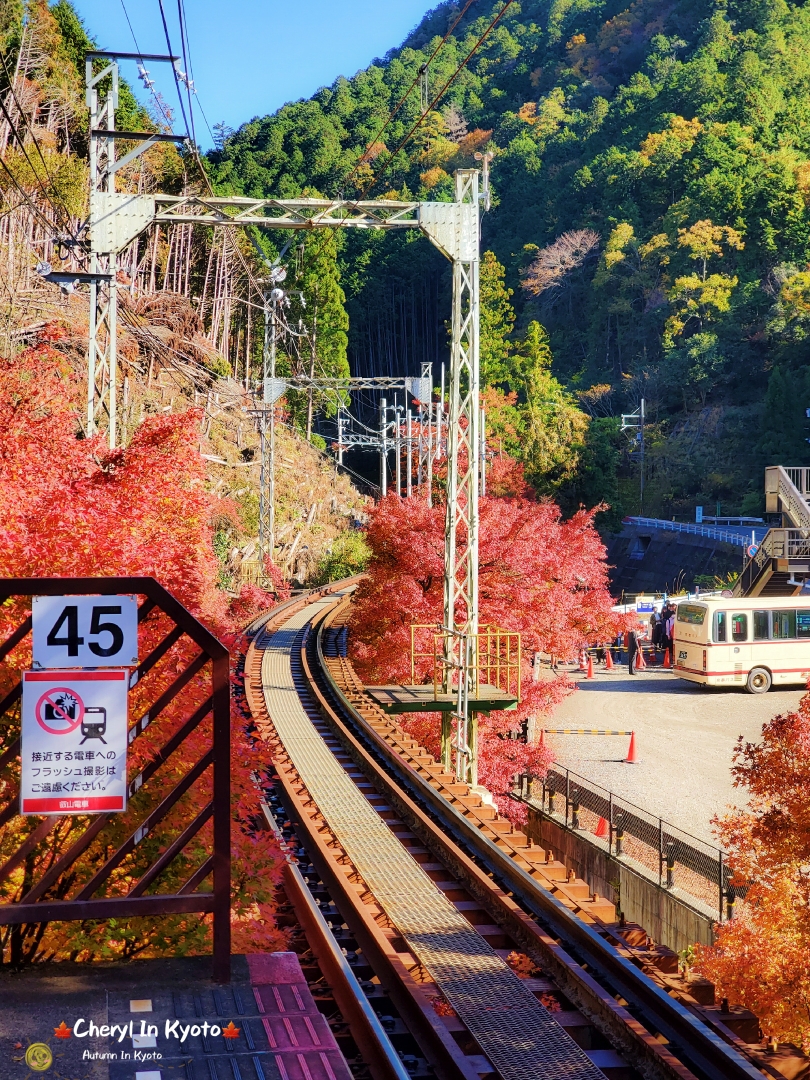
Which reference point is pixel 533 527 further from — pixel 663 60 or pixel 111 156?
pixel 663 60

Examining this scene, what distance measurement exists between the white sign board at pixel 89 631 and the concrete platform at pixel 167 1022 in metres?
1.60

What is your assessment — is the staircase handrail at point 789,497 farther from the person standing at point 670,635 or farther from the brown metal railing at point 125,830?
the brown metal railing at point 125,830

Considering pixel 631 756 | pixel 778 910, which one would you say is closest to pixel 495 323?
pixel 631 756

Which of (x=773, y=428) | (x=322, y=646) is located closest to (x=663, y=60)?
(x=773, y=428)

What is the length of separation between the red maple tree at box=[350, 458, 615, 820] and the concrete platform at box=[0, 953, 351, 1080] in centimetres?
1290

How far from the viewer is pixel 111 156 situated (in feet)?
47.2

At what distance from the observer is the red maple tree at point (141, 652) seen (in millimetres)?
6680

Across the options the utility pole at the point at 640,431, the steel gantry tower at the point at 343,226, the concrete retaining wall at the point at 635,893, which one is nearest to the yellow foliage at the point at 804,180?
the utility pole at the point at 640,431

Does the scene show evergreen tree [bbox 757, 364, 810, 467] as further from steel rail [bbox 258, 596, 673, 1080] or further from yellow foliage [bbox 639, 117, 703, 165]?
steel rail [bbox 258, 596, 673, 1080]

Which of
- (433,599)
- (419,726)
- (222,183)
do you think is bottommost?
(419,726)

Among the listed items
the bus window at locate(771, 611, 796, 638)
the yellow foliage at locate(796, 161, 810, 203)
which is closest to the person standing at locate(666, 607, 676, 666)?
the bus window at locate(771, 611, 796, 638)

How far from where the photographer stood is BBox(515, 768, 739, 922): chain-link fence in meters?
14.0

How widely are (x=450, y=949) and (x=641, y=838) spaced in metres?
8.21

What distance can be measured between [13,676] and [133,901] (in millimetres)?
1729
